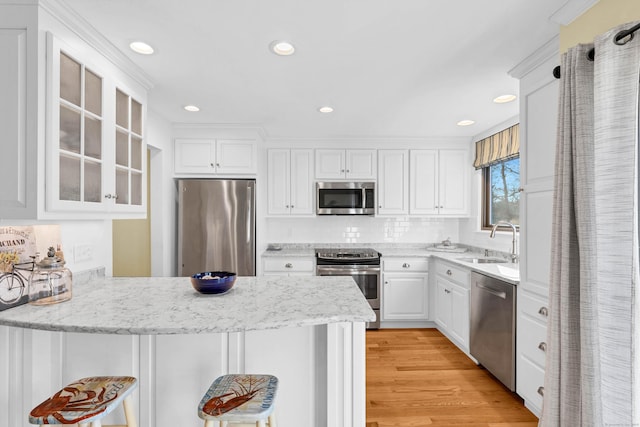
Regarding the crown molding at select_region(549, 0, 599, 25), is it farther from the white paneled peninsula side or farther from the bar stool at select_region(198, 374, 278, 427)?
the bar stool at select_region(198, 374, 278, 427)

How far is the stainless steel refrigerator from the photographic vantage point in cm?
345

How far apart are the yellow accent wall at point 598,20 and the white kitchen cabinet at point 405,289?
259 cm

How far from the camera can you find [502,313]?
2.42 meters

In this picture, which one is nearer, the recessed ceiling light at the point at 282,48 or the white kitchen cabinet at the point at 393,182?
the recessed ceiling light at the point at 282,48

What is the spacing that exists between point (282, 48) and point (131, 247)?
243 centimetres

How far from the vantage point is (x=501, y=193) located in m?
3.71

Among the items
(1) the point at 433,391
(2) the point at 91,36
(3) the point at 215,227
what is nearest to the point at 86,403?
(2) the point at 91,36

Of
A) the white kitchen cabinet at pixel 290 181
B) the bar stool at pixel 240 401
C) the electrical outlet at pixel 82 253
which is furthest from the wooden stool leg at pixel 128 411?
the white kitchen cabinet at pixel 290 181

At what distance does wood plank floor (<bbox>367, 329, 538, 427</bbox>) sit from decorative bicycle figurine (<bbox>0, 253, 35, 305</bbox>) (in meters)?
2.04

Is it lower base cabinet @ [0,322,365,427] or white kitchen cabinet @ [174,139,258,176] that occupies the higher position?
white kitchen cabinet @ [174,139,258,176]

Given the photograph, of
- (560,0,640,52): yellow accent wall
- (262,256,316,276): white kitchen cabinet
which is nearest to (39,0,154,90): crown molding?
(262,256,316,276): white kitchen cabinet

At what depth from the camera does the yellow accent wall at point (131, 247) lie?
3.02m

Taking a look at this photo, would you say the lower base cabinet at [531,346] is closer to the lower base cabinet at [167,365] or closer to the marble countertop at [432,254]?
the marble countertop at [432,254]

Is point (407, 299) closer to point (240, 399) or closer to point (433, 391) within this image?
point (433, 391)
